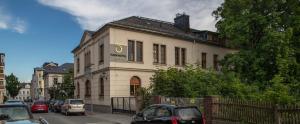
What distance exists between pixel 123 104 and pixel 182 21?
1763cm

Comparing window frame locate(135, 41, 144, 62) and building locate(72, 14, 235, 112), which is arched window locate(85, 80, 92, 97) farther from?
window frame locate(135, 41, 144, 62)

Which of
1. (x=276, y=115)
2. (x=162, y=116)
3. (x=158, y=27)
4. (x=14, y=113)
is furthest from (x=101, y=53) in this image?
(x=14, y=113)

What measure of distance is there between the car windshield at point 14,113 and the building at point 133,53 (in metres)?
22.9

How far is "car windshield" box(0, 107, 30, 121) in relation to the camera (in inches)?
494

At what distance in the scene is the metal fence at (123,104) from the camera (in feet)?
106

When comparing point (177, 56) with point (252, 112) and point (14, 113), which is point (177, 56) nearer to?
point (252, 112)

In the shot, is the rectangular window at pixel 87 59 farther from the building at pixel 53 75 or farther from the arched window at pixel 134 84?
the building at pixel 53 75

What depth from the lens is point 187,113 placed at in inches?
596

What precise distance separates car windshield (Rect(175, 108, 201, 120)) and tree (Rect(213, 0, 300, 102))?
54.4ft

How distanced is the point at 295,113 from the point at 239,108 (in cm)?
335

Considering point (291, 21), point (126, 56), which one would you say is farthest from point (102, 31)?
point (291, 21)

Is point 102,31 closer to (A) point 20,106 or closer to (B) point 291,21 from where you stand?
(B) point 291,21

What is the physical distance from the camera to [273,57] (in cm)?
3259

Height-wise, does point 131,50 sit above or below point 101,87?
above
